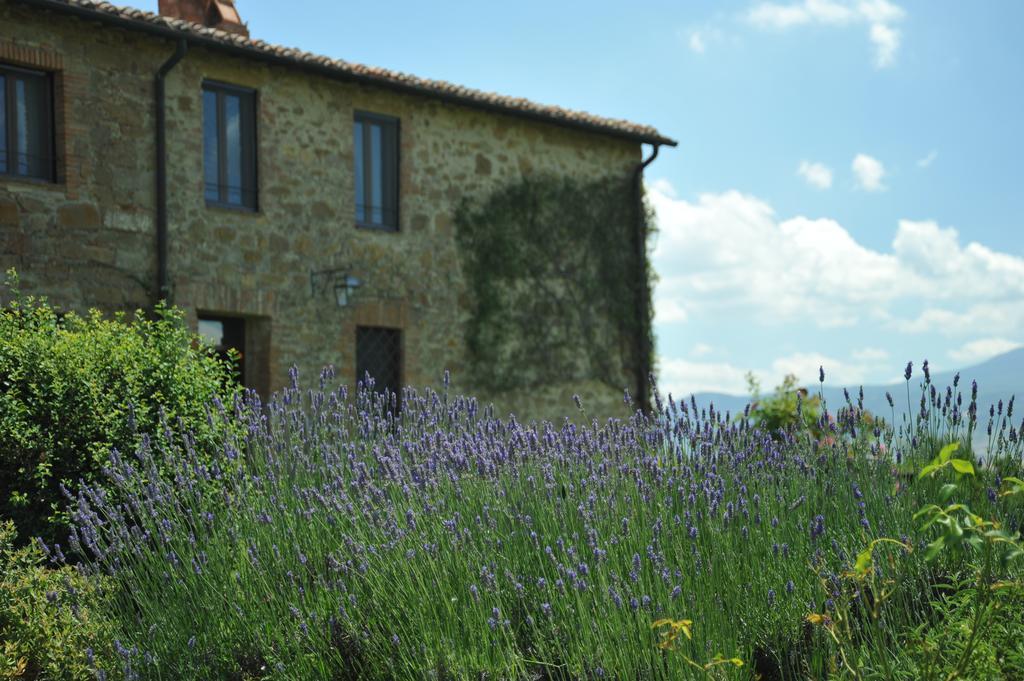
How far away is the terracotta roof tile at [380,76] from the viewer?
10.2 meters

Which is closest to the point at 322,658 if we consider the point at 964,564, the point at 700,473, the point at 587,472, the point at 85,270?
the point at 587,472

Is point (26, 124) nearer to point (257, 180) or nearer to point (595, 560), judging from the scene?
point (257, 180)

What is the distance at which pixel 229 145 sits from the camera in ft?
37.1

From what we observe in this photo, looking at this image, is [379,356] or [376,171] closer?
[379,356]

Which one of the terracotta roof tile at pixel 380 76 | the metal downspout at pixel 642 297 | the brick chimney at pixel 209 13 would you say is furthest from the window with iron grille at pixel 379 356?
the brick chimney at pixel 209 13

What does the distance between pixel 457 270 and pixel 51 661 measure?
8426 mm

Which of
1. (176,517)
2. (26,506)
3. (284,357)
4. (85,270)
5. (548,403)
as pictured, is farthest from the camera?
(548,403)

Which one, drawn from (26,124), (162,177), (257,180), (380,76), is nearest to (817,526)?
(162,177)

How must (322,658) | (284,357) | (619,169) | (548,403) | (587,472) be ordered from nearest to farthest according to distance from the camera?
(322,658) → (587,472) → (284,357) → (548,403) → (619,169)

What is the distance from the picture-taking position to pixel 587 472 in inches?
187

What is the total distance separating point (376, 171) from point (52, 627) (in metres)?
8.23

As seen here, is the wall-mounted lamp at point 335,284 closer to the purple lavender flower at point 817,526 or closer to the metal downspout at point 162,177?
the metal downspout at point 162,177

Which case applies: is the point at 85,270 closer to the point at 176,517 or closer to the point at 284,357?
the point at 284,357

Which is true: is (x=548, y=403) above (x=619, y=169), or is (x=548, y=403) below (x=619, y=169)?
below
